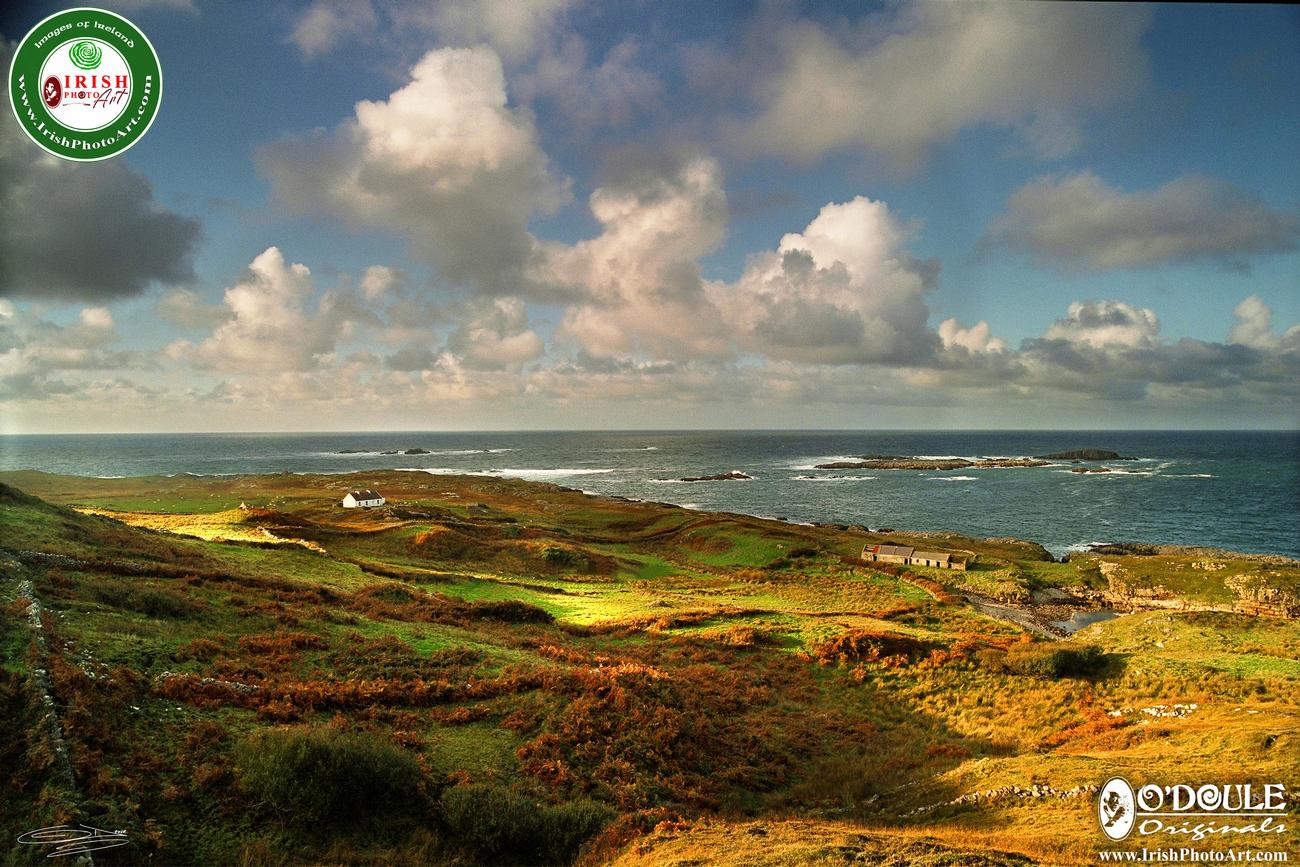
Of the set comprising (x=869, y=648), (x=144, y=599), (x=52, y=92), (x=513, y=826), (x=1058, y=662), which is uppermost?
(x=52, y=92)

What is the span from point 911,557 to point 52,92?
64.5m

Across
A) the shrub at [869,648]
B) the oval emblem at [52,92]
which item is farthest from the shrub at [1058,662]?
the oval emblem at [52,92]

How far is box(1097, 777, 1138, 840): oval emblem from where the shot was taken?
8.75m

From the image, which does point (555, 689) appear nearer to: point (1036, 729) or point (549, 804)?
point (549, 804)

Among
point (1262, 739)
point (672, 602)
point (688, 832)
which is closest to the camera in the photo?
point (688, 832)

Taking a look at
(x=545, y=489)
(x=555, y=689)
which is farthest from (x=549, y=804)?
(x=545, y=489)

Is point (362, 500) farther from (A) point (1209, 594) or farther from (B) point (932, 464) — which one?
(B) point (932, 464)

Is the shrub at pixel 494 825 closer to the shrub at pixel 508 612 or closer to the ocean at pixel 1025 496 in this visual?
the shrub at pixel 508 612

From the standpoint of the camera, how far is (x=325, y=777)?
9.29 meters

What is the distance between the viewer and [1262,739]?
1150cm

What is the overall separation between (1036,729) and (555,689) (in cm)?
1599

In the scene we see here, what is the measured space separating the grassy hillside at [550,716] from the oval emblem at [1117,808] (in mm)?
449

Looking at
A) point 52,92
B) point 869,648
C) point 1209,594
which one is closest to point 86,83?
point 52,92
